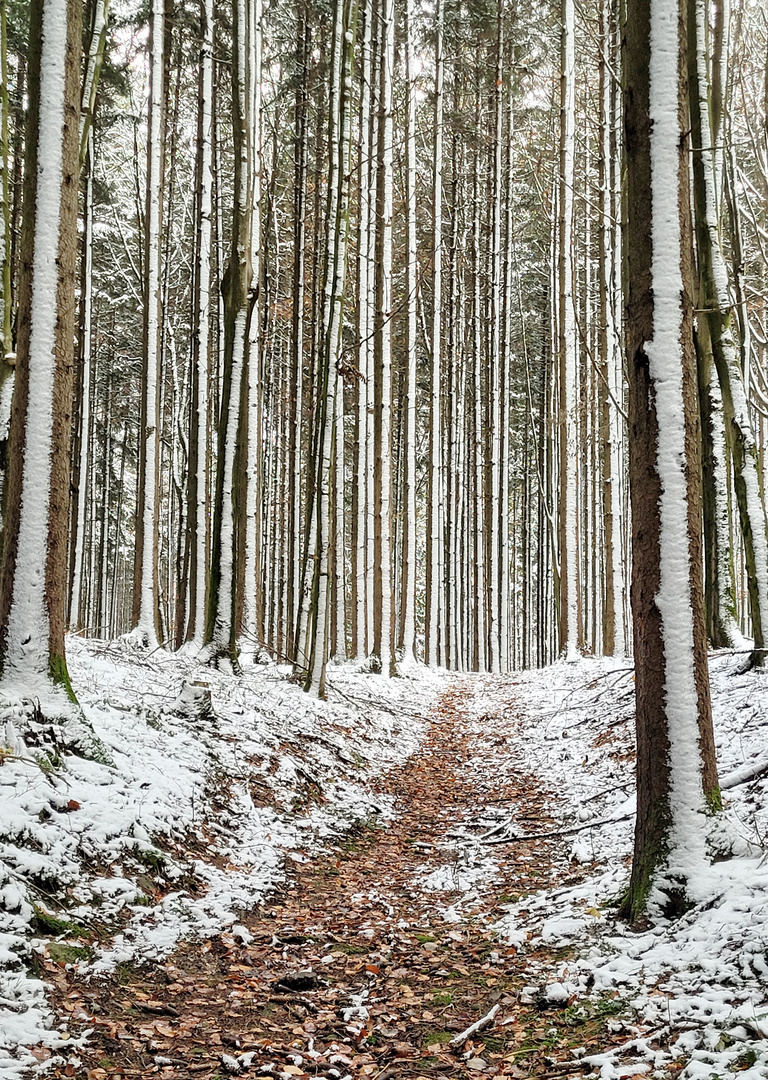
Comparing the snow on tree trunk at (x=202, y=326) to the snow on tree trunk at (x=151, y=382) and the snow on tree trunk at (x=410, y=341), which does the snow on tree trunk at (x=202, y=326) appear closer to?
the snow on tree trunk at (x=151, y=382)

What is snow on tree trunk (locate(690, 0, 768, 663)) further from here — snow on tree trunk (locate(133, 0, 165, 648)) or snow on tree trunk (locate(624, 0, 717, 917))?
snow on tree trunk (locate(133, 0, 165, 648))

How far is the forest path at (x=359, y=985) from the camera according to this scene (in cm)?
285

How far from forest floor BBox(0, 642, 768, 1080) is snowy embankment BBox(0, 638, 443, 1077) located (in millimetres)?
16

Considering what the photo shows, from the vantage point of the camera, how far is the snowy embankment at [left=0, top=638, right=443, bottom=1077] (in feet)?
10.9

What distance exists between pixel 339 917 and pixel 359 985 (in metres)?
0.81

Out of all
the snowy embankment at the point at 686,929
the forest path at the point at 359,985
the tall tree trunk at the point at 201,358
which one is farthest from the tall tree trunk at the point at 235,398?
the snowy embankment at the point at 686,929

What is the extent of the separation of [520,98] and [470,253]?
4.23 metres

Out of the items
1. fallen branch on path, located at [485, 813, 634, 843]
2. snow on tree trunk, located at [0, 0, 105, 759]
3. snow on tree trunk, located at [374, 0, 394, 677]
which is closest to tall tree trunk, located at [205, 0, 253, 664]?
snow on tree trunk, located at [0, 0, 105, 759]

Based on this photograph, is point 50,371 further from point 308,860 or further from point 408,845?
point 408,845

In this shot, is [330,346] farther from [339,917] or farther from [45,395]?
[339,917]

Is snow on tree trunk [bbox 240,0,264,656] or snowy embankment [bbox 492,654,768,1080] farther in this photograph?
snow on tree trunk [bbox 240,0,264,656]

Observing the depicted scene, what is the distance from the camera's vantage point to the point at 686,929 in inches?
122

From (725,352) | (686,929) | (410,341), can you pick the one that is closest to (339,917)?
(686,929)

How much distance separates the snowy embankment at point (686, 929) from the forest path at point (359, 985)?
19 centimetres
